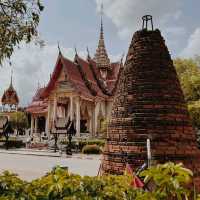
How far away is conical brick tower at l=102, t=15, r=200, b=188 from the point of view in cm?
423

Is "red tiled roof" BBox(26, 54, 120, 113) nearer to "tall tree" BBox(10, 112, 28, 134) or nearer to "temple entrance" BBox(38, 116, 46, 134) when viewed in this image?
"temple entrance" BBox(38, 116, 46, 134)

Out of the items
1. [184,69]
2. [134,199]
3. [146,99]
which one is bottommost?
[134,199]

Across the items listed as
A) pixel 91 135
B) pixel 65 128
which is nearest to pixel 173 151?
pixel 65 128

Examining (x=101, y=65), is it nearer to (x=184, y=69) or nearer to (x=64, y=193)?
(x=184, y=69)

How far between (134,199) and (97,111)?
3146 cm

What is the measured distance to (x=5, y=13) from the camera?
447 cm

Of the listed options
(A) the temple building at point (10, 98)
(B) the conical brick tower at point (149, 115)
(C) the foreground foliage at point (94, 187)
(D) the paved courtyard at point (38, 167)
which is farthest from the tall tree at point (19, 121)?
(C) the foreground foliage at point (94, 187)

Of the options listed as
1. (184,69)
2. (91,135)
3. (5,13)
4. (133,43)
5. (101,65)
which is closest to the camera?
(5,13)

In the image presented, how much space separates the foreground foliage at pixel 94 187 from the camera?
1923mm

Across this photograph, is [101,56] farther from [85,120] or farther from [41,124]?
[41,124]

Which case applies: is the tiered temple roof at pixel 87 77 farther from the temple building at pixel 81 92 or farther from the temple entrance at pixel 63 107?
the temple entrance at pixel 63 107

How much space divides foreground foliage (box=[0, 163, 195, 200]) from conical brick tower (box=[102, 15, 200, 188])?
5.28 ft

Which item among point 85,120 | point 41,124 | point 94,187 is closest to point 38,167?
point 94,187

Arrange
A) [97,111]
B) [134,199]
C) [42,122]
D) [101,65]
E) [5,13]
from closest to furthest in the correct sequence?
1. [134,199]
2. [5,13]
3. [97,111]
4. [101,65]
5. [42,122]
